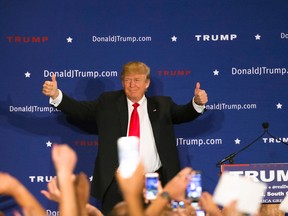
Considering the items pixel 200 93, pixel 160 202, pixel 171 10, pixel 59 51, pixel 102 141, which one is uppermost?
pixel 171 10

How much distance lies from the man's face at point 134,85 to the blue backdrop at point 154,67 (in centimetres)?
50

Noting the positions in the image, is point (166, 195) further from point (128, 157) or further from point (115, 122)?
point (115, 122)

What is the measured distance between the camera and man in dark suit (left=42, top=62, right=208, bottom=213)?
17.3 ft

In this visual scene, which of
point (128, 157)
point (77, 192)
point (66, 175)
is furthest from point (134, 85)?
point (66, 175)

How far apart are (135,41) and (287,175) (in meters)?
1.93

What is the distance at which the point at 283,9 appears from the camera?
589 cm

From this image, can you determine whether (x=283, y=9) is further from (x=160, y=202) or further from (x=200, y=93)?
(x=160, y=202)

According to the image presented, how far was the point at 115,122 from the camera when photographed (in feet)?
17.6

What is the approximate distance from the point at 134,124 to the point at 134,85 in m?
0.36

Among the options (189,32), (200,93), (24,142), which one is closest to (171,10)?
(189,32)

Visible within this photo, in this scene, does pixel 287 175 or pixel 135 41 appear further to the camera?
pixel 135 41

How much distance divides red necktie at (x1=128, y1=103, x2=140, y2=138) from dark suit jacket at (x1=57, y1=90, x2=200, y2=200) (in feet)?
0.17

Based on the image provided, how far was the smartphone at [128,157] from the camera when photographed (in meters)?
A: 2.20

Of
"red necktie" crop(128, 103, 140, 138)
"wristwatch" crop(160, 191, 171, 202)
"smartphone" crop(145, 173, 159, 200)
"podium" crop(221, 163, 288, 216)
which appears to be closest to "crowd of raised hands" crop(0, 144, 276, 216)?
"wristwatch" crop(160, 191, 171, 202)
